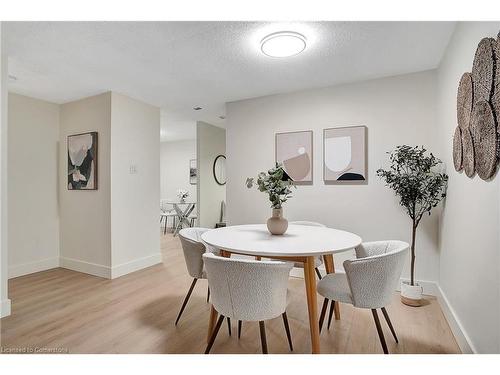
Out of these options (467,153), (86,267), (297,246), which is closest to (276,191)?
(297,246)

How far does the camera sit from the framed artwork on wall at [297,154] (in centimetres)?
340

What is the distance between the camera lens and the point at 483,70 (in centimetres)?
148

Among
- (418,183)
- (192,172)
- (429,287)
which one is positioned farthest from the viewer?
(192,172)

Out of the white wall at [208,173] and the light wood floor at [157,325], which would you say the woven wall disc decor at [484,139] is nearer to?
the light wood floor at [157,325]

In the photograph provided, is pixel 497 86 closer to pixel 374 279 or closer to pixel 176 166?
pixel 374 279

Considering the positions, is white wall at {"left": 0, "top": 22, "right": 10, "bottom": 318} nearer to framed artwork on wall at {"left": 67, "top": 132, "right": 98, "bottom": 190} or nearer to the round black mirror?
framed artwork on wall at {"left": 67, "top": 132, "right": 98, "bottom": 190}

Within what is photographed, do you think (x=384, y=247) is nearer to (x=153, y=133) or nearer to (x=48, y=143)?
(x=153, y=133)

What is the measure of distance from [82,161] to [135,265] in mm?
1535

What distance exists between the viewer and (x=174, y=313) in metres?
2.47

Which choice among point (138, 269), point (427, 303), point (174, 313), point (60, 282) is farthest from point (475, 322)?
point (60, 282)

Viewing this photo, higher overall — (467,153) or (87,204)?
(467,153)

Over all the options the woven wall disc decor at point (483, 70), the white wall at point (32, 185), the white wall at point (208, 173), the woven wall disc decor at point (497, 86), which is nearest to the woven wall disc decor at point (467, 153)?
the woven wall disc decor at point (483, 70)

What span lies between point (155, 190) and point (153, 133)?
826 mm

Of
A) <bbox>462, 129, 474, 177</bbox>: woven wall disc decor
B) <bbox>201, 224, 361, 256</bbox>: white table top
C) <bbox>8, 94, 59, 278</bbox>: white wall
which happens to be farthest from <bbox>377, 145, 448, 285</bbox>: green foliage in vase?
<bbox>8, 94, 59, 278</bbox>: white wall
